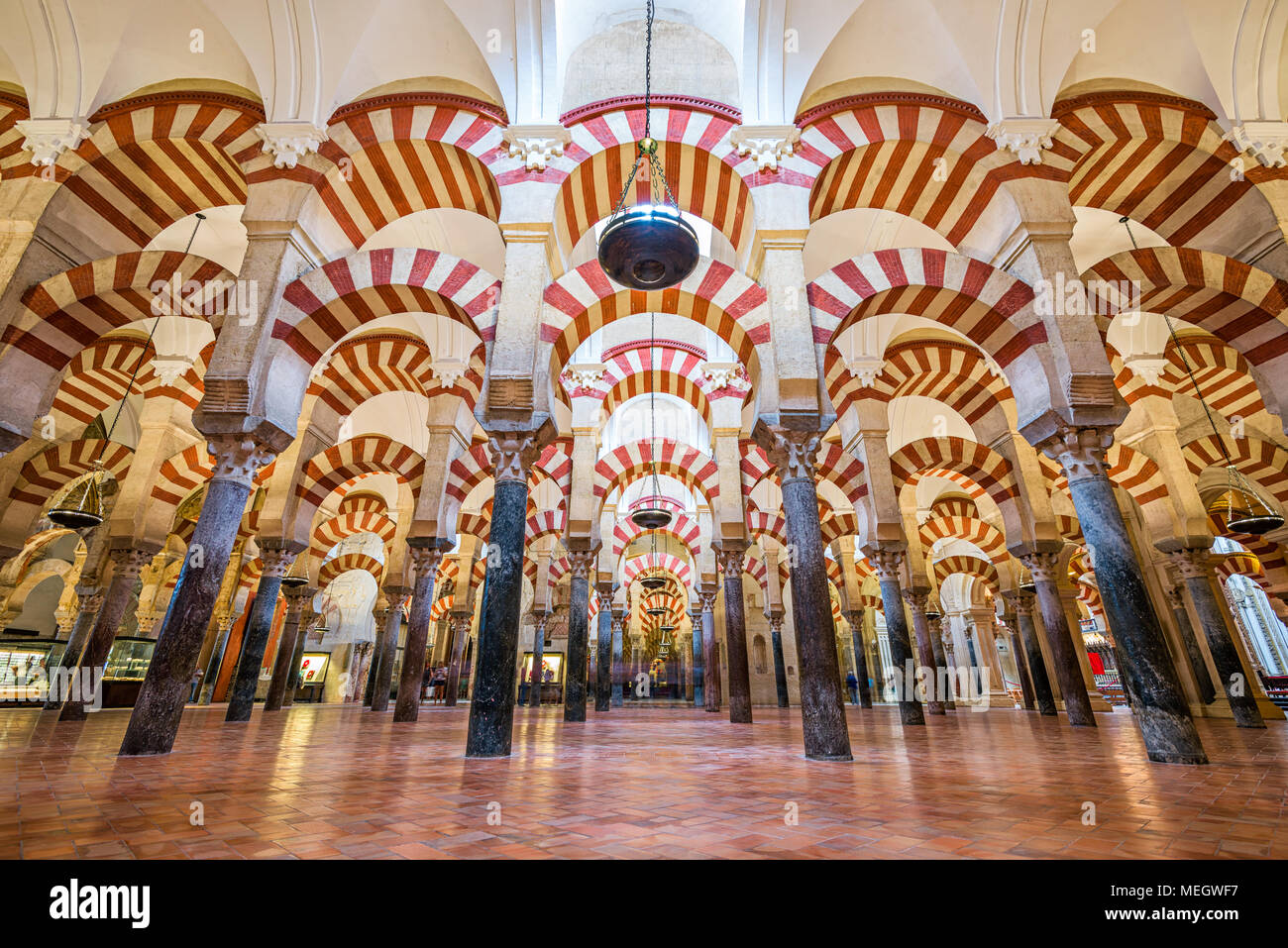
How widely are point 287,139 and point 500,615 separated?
5.06 m

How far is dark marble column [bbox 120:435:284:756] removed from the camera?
4.46 metres

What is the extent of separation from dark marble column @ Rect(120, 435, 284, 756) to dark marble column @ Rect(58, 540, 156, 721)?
387cm

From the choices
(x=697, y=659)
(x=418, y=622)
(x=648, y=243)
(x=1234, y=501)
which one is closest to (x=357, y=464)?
(x=418, y=622)

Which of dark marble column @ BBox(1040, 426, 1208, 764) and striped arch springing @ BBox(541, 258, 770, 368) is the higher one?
striped arch springing @ BBox(541, 258, 770, 368)

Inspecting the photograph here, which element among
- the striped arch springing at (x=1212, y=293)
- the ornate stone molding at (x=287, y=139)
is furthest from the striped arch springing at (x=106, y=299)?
the striped arch springing at (x=1212, y=293)

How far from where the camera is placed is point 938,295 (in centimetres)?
635

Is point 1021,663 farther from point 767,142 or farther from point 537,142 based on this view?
point 537,142

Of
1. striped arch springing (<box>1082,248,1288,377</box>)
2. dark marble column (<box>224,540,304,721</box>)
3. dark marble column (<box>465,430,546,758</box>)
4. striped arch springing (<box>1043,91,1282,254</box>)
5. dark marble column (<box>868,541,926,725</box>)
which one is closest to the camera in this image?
dark marble column (<box>465,430,546,758</box>)

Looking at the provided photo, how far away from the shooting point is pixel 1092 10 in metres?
5.59

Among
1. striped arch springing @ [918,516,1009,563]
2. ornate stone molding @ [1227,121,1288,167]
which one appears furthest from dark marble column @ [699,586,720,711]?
ornate stone molding @ [1227,121,1288,167]

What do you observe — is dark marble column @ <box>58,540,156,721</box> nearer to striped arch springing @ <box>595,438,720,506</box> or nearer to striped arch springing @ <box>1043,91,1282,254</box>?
striped arch springing @ <box>595,438,720,506</box>

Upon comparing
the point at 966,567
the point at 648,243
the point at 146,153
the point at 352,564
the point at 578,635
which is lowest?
the point at 578,635

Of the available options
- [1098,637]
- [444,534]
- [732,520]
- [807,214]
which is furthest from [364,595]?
[1098,637]
